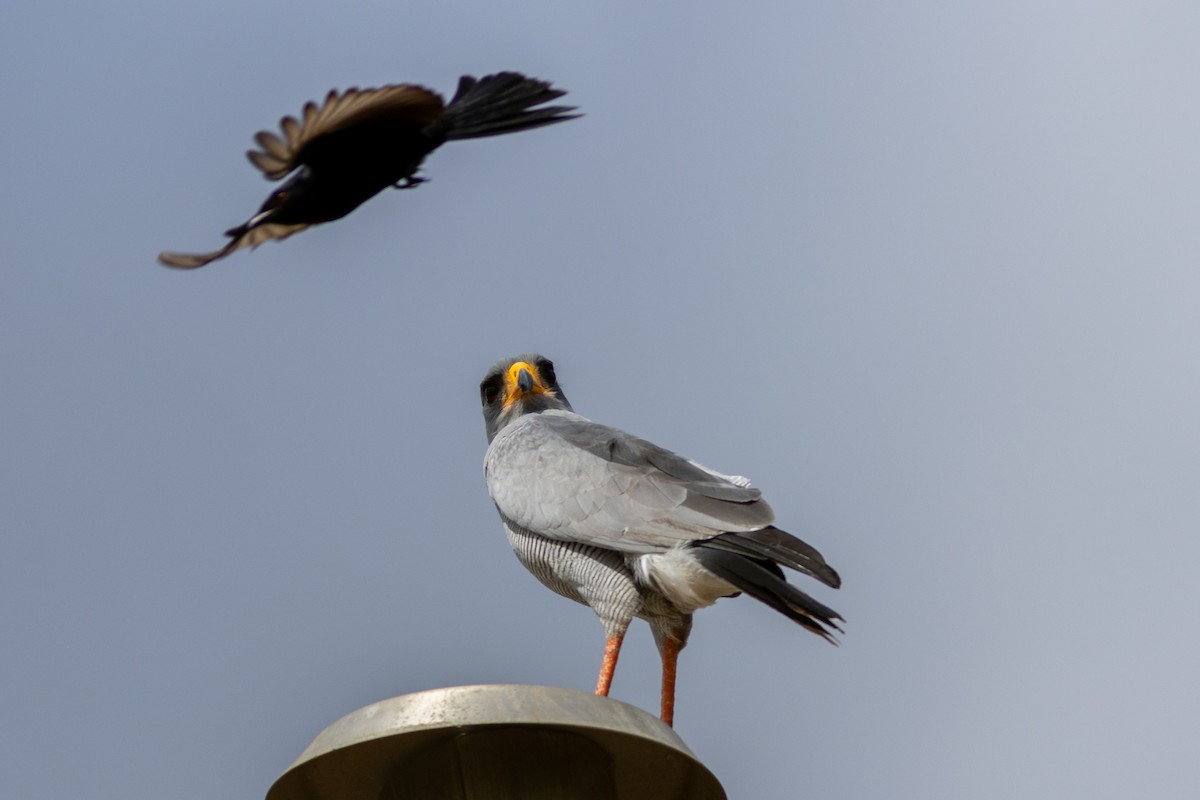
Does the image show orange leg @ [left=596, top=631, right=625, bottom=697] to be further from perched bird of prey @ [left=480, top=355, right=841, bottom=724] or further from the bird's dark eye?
the bird's dark eye

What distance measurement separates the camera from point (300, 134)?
591 cm

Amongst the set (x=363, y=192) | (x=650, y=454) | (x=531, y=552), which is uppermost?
(x=363, y=192)

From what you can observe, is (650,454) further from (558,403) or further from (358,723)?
(358,723)

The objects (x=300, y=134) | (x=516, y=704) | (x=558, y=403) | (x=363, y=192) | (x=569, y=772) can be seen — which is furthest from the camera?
(x=558, y=403)

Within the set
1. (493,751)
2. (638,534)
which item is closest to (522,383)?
(638,534)

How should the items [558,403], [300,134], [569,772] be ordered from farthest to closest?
[558,403] → [300,134] → [569,772]

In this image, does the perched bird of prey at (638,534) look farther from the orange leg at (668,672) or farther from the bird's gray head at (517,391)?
the bird's gray head at (517,391)

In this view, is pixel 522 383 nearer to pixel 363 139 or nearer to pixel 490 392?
pixel 490 392

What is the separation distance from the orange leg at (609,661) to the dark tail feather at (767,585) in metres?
0.52

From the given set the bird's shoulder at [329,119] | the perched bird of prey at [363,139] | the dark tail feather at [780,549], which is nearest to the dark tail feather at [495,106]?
the perched bird of prey at [363,139]

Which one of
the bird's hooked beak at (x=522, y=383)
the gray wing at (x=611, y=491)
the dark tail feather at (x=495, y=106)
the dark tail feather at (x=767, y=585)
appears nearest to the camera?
the dark tail feather at (x=767, y=585)

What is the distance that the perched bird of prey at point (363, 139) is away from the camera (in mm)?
5953

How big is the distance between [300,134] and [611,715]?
297 cm

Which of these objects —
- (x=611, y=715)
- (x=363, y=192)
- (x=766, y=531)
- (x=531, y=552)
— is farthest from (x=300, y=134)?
(x=611, y=715)
